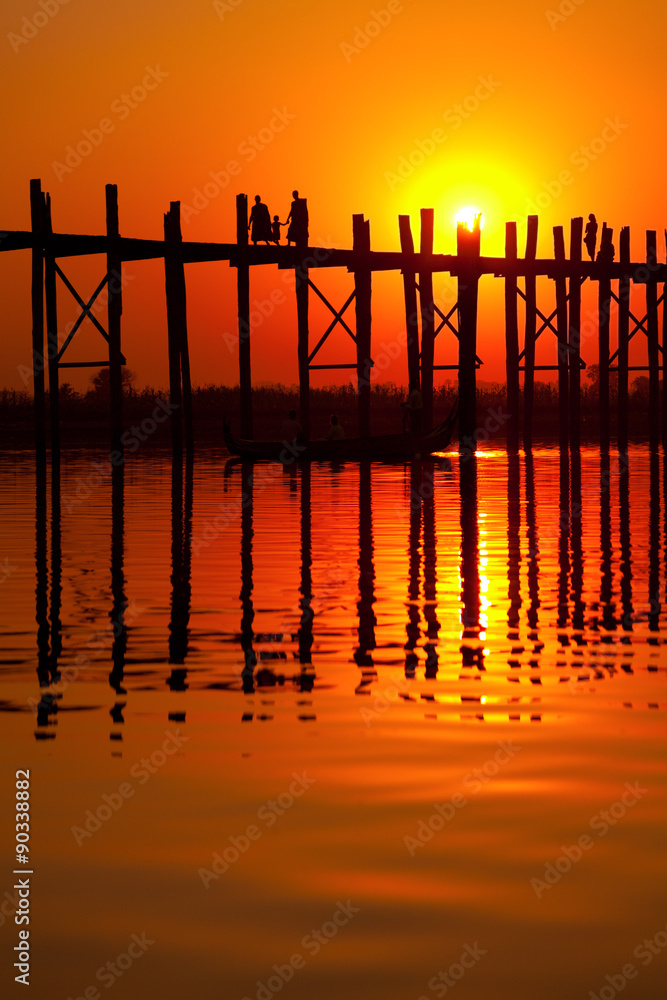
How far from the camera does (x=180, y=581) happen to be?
1035cm

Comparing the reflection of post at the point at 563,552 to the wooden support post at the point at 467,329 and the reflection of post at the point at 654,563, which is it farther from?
the wooden support post at the point at 467,329

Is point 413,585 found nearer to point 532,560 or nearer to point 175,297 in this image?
point 532,560

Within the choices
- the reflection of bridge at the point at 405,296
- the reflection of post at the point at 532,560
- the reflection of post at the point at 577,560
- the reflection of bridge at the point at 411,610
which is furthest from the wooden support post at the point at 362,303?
the reflection of bridge at the point at 411,610

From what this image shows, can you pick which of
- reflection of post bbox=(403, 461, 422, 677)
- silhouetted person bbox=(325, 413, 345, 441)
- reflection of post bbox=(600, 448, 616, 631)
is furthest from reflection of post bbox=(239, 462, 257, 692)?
silhouetted person bbox=(325, 413, 345, 441)

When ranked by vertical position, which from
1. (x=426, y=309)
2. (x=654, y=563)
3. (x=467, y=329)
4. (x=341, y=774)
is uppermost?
(x=426, y=309)

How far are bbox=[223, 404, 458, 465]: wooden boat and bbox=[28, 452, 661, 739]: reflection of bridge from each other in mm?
9893

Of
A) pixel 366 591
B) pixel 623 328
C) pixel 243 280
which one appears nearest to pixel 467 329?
pixel 243 280

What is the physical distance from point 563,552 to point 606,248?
73.5ft

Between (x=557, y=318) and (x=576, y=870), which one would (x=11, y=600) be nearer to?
(x=576, y=870)

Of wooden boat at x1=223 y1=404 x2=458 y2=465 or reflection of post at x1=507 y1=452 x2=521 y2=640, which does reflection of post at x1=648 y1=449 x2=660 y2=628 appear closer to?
reflection of post at x1=507 y1=452 x2=521 y2=640

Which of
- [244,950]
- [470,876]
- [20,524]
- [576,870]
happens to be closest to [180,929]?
[244,950]

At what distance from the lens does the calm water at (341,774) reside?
11.1ft

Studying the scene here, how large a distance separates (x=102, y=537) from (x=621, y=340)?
21.6 metres

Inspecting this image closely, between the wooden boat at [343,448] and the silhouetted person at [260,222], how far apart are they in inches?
130
